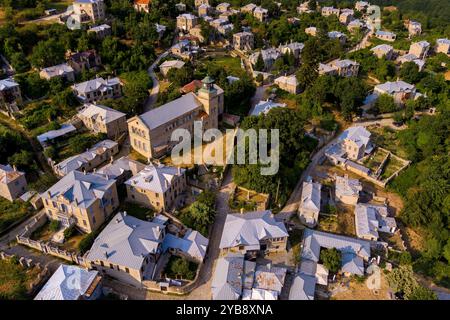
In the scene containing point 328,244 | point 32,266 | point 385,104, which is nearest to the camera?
point 32,266

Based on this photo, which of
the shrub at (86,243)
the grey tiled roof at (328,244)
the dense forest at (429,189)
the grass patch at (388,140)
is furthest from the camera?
the grass patch at (388,140)

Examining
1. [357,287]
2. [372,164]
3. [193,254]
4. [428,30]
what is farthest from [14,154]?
[428,30]

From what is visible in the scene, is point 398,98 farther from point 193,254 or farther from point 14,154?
point 14,154

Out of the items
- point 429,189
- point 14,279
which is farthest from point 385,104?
point 14,279

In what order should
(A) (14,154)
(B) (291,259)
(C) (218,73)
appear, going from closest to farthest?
(B) (291,259), (A) (14,154), (C) (218,73)

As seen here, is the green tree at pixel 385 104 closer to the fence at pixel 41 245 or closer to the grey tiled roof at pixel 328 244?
the grey tiled roof at pixel 328 244

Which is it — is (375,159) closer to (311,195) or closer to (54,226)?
(311,195)

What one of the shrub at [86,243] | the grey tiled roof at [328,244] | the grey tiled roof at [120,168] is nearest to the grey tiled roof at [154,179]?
the grey tiled roof at [120,168]

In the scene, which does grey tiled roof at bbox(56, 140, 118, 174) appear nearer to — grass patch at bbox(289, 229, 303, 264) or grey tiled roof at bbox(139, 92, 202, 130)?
grey tiled roof at bbox(139, 92, 202, 130)

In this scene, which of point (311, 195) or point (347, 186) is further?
point (347, 186)

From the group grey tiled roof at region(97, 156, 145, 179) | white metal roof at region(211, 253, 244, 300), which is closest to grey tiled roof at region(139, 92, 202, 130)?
grey tiled roof at region(97, 156, 145, 179)

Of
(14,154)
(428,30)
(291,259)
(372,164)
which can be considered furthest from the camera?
(428,30)
